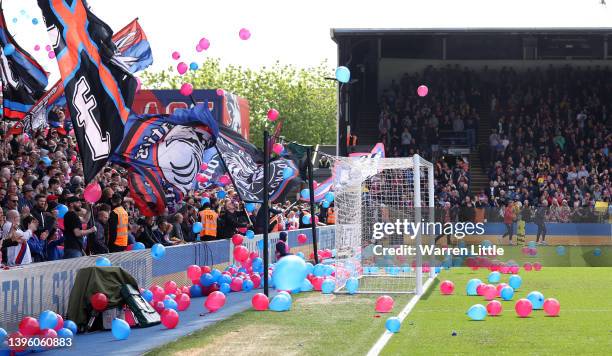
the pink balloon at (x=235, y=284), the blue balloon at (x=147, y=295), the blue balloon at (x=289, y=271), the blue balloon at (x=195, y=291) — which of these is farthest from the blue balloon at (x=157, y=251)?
the pink balloon at (x=235, y=284)

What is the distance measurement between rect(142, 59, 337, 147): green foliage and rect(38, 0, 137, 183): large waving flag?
220 ft

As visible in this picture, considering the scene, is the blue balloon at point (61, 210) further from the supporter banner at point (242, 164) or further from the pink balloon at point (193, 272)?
the supporter banner at point (242, 164)

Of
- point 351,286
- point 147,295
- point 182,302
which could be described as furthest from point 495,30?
point 147,295

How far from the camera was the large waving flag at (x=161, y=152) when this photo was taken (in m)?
18.8

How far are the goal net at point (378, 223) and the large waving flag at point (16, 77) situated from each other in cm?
647

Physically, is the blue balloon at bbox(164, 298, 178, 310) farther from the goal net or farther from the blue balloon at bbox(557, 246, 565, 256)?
the blue balloon at bbox(557, 246, 565, 256)

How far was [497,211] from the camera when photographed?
3359 cm

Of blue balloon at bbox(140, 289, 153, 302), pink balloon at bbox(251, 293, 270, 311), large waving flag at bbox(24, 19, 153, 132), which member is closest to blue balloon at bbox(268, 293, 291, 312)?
pink balloon at bbox(251, 293, 270, 311)

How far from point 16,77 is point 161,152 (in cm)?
397

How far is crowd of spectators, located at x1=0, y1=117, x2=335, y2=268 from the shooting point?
15641 millimetres

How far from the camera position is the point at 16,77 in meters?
21.0

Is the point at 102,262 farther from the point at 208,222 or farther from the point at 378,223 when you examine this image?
the point at 378,223

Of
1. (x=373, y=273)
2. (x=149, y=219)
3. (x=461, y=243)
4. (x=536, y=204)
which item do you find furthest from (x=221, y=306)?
(x=536, y=204)

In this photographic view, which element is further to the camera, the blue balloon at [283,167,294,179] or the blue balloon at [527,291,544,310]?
the blue balloon at [283,167,294,179]
